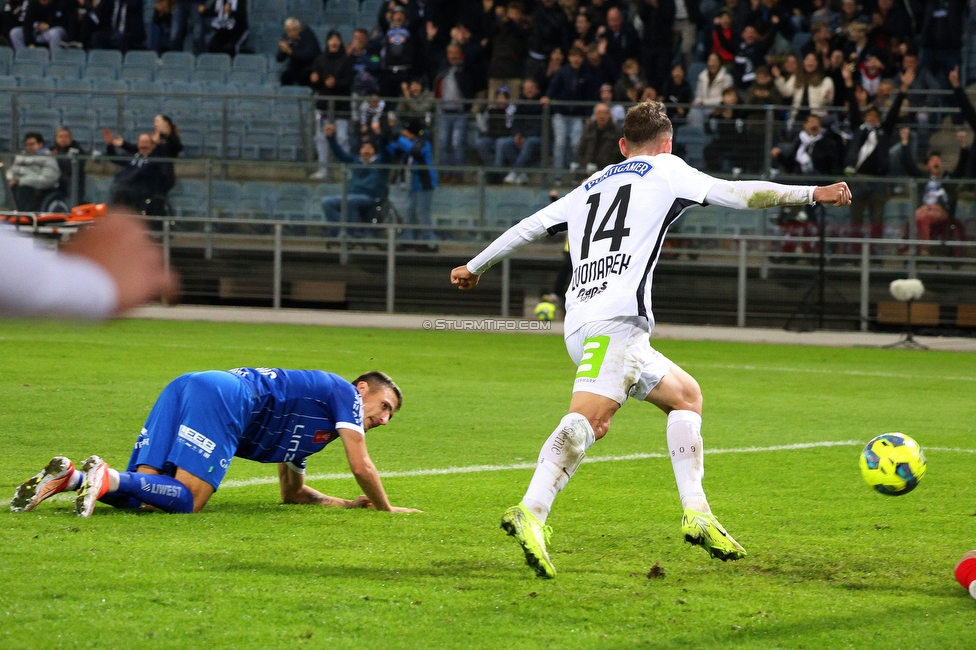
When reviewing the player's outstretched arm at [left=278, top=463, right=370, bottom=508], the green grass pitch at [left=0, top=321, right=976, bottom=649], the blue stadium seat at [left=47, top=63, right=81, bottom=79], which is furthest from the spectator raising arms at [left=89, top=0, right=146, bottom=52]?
Result: the player's outstretched arm at [left=278, top=463, right=370, bottom=508]

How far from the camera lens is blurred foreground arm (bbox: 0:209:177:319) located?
2502 millimetres

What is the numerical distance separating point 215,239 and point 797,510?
621 inches

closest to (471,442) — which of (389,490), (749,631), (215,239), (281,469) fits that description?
(389,490)

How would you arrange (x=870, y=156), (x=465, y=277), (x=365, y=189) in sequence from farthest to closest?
(x=365, y=189), (x=870, y=156), (x=465, y=277)

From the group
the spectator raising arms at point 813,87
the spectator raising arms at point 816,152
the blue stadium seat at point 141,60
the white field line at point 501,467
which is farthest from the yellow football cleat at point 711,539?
the blue stadium seat at point 141,60

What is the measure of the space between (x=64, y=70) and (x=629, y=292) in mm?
22085

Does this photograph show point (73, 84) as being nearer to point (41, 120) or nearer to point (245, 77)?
point (41, 120)

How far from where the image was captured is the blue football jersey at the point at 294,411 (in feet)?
20.7

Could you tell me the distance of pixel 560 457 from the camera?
17.2ft

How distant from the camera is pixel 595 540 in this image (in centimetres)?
591

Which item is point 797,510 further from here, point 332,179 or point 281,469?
point 332,179

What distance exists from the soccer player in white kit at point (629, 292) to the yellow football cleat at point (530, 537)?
0.10ft

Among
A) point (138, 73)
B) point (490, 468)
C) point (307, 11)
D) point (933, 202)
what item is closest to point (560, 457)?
point (490, 468)

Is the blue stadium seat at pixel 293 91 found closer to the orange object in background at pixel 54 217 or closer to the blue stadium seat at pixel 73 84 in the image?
the blue stadium seat at pixel 73 84
